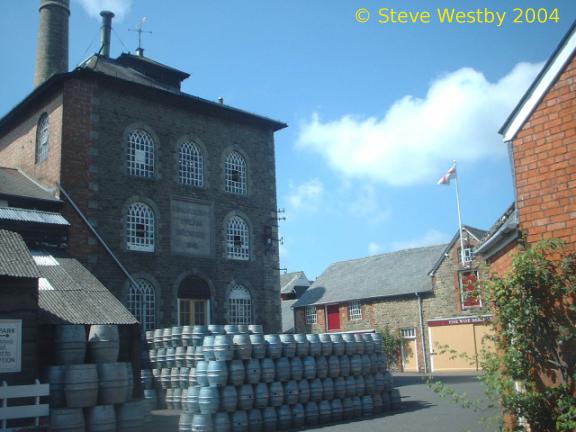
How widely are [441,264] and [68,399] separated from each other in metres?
25.4

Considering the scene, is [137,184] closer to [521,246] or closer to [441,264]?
[521,246]

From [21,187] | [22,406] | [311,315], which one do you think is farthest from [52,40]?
[311,315]

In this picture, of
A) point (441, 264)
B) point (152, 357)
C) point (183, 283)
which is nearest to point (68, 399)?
point (152, 357)

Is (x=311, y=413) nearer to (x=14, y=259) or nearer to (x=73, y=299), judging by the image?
(x=73, y=299)

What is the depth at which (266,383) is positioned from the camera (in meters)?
14.0

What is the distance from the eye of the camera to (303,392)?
14547mm

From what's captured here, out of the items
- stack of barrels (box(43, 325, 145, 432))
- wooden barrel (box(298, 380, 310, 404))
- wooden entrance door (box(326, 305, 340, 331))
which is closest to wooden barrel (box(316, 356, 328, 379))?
wooden barrel (box(298, 380, 310, 404))

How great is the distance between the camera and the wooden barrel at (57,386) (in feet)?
37.8

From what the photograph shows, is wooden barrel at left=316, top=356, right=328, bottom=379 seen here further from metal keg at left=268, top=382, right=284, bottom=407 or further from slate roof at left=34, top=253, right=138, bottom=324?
slate roof at left=34, top=253, right=138, bottom=324

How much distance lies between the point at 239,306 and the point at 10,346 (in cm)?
1291

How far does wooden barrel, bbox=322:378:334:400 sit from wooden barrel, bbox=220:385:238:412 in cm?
268

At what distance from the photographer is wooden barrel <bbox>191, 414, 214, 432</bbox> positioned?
→ 12766 millimetres

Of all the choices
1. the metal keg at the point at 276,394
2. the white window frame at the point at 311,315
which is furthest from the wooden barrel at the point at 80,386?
the white window frame at the point at 311,315

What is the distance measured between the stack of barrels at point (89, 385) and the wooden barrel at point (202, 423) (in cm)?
120
